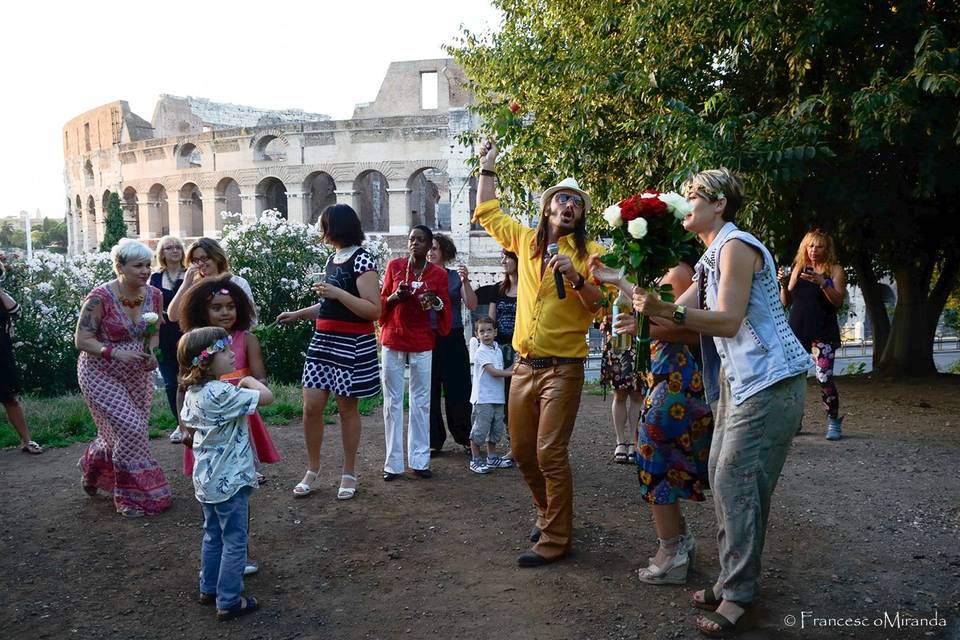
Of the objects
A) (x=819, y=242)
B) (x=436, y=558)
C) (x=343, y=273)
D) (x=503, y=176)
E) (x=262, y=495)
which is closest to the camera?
(x=436, y=558)

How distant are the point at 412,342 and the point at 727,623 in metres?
3.47

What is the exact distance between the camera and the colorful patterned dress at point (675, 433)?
419 cm

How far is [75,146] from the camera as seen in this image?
37375 millimetres

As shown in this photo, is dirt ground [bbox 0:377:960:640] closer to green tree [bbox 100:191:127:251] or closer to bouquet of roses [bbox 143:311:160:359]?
bouquet of roses [bbox 143:311:160:359]

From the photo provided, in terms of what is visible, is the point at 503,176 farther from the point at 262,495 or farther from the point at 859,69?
the point at 262,495

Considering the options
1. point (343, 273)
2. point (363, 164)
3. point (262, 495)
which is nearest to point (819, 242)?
point (343, 273)

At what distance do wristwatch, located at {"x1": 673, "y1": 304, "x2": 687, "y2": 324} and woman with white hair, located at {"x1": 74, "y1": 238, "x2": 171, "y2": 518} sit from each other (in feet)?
13.1

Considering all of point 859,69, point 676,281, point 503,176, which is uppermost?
point 859,69

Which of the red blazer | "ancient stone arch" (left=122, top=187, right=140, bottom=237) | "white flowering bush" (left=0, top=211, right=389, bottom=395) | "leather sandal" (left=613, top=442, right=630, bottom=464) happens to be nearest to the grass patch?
"white flowering bush" (left=0, top=211, right=389, bottom=395)

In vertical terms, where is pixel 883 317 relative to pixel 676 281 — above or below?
below

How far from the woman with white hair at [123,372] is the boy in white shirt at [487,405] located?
99.0 inches

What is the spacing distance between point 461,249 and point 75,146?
888 inches

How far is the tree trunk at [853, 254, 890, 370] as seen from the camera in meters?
13.6

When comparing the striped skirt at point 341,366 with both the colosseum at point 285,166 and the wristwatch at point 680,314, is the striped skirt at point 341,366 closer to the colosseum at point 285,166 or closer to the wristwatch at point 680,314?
the wristwatch at point 680,314
